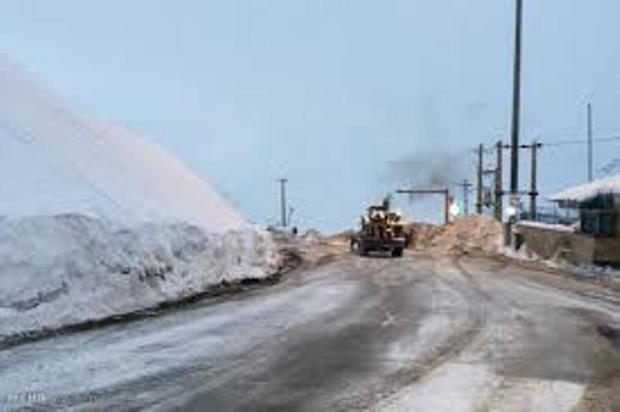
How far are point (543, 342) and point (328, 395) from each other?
545cm

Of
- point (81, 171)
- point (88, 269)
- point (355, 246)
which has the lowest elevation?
point (355, 246)

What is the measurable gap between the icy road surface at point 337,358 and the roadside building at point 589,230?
15498 millimetres

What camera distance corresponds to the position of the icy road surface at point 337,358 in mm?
11000

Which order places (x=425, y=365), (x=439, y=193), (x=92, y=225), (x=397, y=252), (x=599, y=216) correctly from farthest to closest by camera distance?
(x=439, y=193)
(x=397, y=252)
(x=599, y=216)
(x=92, y=225)
(x=425, y=365)

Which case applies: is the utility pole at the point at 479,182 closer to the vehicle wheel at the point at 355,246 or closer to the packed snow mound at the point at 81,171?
the vehicle wheel at the point at 355,246

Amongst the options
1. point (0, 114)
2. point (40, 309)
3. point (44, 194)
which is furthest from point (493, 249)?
point (40, 309)

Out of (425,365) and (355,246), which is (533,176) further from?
(425,365)

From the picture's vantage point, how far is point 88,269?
1938 centimetres

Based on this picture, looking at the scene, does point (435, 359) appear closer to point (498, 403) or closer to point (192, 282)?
point (498, 403)

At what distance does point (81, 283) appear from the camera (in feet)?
62.4

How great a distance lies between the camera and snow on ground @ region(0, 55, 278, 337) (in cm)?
1831

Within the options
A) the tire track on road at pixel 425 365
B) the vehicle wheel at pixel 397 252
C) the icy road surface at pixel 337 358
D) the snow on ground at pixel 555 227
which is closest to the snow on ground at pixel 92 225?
the icy road surface at pixel 337 358

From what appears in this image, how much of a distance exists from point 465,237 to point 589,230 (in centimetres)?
2112

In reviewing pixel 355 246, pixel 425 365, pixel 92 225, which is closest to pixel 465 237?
pixel 355 246
